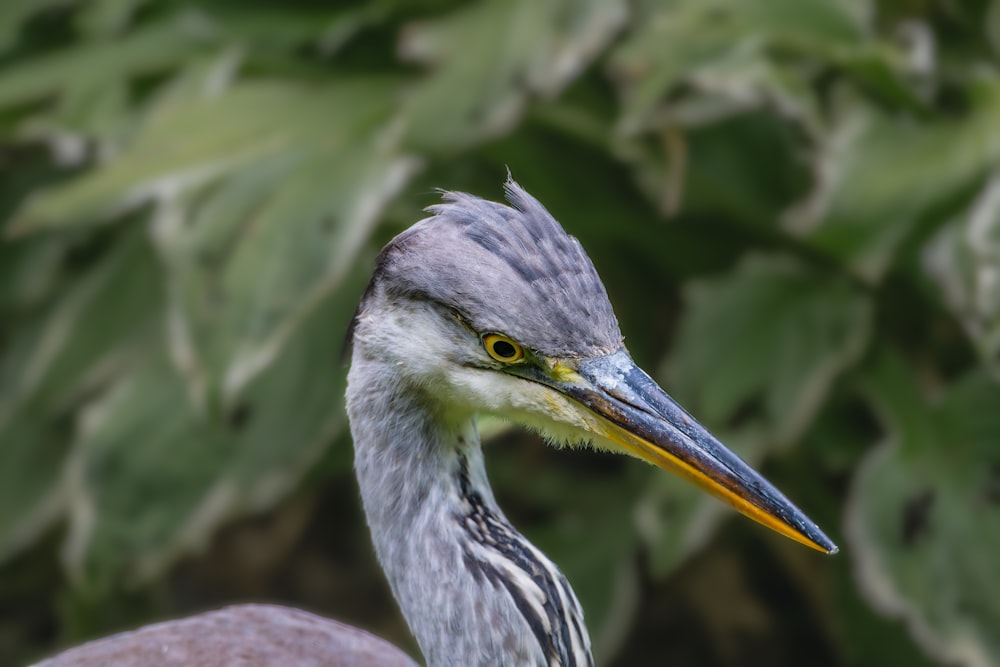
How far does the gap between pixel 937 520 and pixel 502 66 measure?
4.92ft

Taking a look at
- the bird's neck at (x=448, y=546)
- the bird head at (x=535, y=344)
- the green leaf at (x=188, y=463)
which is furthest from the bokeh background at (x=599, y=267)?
the bird head at (x=535, y=344)

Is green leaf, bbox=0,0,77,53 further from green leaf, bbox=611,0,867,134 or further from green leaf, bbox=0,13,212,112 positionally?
green leaf, bbox=611,0,867,134

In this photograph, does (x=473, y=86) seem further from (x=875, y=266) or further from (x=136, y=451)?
(x=136, y=451)

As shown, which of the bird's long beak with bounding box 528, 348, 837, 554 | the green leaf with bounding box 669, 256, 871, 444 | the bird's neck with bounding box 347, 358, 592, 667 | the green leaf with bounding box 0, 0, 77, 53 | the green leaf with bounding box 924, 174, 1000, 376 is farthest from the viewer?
the green leaf with bounding box 0, 0, 77, 53

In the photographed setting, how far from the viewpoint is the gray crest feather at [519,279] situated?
1.75m

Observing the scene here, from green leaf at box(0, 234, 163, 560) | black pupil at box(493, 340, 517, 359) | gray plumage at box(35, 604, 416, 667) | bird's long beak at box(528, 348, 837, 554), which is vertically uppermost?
black pupil at box(493, 340, 517, 359)

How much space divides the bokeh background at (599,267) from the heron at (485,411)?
710 millimetres

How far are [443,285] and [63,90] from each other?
244cm

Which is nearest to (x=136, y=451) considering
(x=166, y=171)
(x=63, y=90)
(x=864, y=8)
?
(x=166, y=171)

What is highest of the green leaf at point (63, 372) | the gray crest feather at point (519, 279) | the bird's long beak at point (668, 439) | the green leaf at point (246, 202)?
the gray crest feather at point (519, 279)

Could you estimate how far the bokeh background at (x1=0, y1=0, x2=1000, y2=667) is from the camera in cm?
302

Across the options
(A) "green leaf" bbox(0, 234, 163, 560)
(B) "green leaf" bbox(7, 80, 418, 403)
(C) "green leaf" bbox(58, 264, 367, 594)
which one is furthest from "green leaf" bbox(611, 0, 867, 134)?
(A) "green leaf" bbox(0, 234, 163, 560)

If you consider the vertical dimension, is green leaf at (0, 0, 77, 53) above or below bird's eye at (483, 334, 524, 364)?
below

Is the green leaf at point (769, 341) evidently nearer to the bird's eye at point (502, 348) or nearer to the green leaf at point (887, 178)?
the green leaf at point (887, 178)
